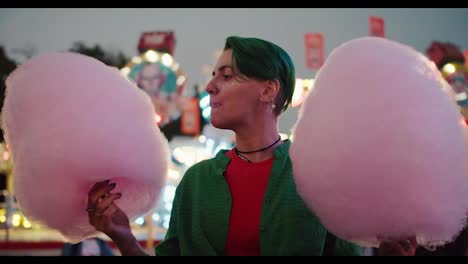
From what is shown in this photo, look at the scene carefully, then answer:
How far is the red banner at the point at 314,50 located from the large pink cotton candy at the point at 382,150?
20.7 feet

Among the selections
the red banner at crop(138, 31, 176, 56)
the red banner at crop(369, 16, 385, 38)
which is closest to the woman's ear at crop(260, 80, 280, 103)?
the red banner at crop(369, 16, 385, 38)

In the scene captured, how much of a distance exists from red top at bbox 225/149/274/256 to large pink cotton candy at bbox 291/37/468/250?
17cm

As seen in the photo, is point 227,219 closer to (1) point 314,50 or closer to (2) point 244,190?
(2) point 244,190

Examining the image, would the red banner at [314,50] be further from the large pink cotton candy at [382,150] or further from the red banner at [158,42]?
the large pink cotton candy at [382,150]

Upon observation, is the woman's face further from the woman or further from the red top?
the red top

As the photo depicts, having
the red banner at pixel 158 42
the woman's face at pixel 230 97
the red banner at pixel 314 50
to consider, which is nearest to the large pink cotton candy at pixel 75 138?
the woman's face at pixel 230 97


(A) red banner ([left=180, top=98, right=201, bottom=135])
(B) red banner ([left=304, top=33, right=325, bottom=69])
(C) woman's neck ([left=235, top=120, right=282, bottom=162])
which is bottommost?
(A) red banner ([left=180, top=98, right=201, bottom=135])

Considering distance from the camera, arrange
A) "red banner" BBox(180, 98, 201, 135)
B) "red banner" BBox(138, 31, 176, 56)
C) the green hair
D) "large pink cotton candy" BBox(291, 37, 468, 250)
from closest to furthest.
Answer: "large pink cotton candy" BBox(291, 37, 468, 250), the green hair, "red banner" BBox(138, 31, 176, 56), "red banner" BBox(180, 98, 201, 135)

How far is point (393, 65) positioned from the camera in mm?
971

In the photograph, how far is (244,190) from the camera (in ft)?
3.85

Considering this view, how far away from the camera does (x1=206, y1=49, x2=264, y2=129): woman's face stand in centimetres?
119

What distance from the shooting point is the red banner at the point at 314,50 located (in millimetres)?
7250

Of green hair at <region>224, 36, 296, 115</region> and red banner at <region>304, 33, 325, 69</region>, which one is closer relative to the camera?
green hair at <region>224, 36, 296, 115</region>

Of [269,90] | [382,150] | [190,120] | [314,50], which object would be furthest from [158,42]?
[382,150]
